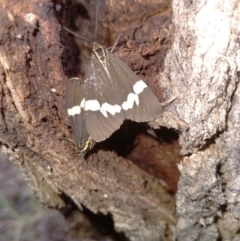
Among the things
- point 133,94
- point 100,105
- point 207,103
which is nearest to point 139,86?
point 133,94

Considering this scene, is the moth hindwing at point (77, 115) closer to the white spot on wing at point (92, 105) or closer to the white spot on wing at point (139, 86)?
the white spot on wing at point (92, 105)

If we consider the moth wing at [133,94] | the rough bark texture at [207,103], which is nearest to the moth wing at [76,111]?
the moth wing at [133,94]

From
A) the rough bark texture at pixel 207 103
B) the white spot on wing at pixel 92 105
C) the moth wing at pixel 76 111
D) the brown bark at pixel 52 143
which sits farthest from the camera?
the white spot on wing at pixel 92 105

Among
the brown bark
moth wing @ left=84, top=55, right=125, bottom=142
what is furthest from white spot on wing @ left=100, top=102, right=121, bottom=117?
the brown bark

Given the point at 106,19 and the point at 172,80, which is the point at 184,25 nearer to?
the point at 172,80

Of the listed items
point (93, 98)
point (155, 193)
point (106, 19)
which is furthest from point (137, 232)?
point (106, 19)

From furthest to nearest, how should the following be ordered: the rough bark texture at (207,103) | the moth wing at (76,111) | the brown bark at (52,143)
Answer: the moth wing at (76,111) → the brown bark at (52,143) → the rough bark texture at (207,103)
